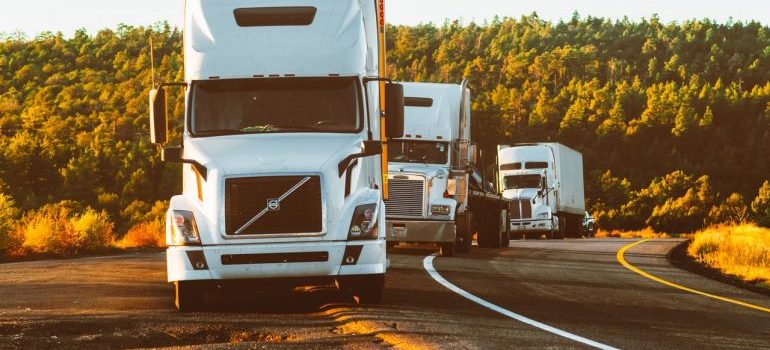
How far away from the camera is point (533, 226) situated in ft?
160

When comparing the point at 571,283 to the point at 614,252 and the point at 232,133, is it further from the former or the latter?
the point at 614,252

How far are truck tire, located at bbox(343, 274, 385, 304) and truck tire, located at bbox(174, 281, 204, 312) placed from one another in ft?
5.29

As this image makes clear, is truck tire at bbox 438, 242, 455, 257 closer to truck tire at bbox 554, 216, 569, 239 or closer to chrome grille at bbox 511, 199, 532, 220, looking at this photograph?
chrome grille at bbox 511, 199, 532, 220

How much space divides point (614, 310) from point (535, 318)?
1.67m

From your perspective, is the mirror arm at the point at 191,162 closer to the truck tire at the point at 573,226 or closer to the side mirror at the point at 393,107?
the side mirror at the point at 393,107

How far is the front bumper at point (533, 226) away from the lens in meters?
48.3

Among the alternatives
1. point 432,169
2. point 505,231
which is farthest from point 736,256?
point 505,231

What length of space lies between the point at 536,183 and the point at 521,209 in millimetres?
1607

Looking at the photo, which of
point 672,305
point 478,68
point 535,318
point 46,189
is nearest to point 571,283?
point 672,305

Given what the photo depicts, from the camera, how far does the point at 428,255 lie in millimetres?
25125

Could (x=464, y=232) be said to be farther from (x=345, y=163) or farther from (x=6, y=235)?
(x=345, y=163)

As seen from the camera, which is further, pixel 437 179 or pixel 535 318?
pixel 437 179

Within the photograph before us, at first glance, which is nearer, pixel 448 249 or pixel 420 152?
pixel 448 249

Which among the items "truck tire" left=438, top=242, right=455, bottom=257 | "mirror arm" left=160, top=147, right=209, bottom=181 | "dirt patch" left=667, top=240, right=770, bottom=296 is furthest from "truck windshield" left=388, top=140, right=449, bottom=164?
"mirror arm" left=160, top=147, right=209, bottom=181
